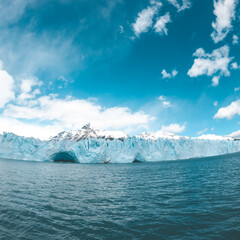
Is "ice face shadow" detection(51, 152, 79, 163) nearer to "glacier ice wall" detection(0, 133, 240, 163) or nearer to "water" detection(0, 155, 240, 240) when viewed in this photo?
"glacier ice wall" detection(0, 133, 240, 163)

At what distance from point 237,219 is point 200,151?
2946 inches

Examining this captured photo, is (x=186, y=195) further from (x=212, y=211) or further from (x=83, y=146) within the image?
(x=83, y=146)

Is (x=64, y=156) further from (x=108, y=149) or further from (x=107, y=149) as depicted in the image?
(x=108, y=149)

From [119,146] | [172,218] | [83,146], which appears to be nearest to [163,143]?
[119,146]

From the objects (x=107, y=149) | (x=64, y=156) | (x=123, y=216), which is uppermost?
(x=107, y=149)

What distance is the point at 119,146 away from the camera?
235 ft

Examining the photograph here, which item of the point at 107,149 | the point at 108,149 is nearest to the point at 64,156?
the point at 107,149

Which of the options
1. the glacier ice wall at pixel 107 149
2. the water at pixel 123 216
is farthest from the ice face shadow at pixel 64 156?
the water at pixel 123 216

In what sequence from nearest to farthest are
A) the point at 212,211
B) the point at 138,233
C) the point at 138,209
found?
the point at 138,233
the point at 212,211
the point at 138,209

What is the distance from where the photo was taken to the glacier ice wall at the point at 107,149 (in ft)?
234

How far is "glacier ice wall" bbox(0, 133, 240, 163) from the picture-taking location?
71438 mm

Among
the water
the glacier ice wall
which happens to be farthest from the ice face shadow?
A: the water

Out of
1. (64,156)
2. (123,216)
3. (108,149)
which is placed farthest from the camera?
(64,156)

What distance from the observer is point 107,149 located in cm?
7162
